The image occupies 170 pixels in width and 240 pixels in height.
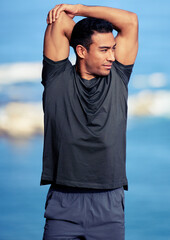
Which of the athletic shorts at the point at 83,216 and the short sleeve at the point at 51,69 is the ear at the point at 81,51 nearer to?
the short sleeve at the point at 51,69

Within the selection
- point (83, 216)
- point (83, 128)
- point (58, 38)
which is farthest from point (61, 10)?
point (83, 216)

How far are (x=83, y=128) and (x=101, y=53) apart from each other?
0.26 m

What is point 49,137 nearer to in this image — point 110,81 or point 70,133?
point 70,133

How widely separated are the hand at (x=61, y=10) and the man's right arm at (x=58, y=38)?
0.04 ft

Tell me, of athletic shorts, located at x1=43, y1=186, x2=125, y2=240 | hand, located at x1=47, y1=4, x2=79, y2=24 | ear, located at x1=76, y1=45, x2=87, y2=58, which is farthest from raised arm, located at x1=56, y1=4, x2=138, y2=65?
athletic shorts, located at x1=43, y1=186, x2=125, y2=240

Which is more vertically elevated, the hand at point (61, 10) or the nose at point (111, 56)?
the hand at point (61, 10)

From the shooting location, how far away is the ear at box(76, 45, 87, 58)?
1784 millimetres

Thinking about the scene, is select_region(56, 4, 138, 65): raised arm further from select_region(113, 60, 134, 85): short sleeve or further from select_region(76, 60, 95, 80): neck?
select_region(76, 60, 95, 80): neck

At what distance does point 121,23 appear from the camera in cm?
184

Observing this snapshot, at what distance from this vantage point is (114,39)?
1.81m

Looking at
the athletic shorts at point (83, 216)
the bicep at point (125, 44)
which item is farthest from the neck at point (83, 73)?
the athletic shorts at point (83, 216)

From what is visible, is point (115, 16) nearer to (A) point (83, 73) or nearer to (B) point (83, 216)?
(A) point (83, 73)

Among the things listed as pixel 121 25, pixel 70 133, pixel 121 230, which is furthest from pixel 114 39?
pixel 121 230

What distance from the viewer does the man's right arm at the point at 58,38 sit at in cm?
180
